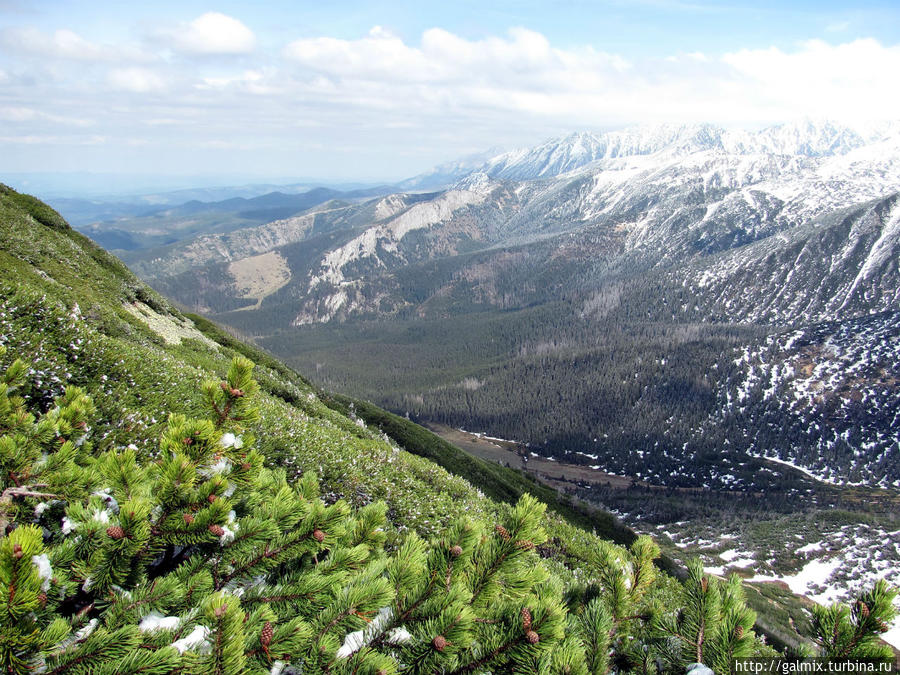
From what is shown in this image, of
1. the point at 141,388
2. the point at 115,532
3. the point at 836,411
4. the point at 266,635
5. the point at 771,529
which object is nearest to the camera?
the point at 266,635

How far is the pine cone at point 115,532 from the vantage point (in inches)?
149

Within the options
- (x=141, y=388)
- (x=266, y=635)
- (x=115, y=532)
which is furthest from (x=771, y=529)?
(x=115, y=532)

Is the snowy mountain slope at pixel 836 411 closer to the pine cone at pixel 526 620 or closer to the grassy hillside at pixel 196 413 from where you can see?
the grassy hillside at pixel 196 413

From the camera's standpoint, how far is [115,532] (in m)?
3.80

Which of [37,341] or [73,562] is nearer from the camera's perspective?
[73,562]

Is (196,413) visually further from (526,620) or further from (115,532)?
(526,620)

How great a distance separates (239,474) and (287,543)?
1018 millimetres

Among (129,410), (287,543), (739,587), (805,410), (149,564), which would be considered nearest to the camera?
(149,564)

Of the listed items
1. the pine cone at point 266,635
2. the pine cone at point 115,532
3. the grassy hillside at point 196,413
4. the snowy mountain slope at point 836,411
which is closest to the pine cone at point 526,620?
the grassy hillside at point 196,413

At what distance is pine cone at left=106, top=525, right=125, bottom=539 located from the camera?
3795 millimetres

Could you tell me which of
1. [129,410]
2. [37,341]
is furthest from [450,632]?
[37,341]

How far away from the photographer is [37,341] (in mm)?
11133

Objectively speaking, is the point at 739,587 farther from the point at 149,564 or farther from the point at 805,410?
the point at 805,410

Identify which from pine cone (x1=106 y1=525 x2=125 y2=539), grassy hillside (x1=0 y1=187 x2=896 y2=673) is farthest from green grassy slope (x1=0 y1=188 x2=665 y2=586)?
pine cone (x1=106 y1=525 x2=125 y2=539)
